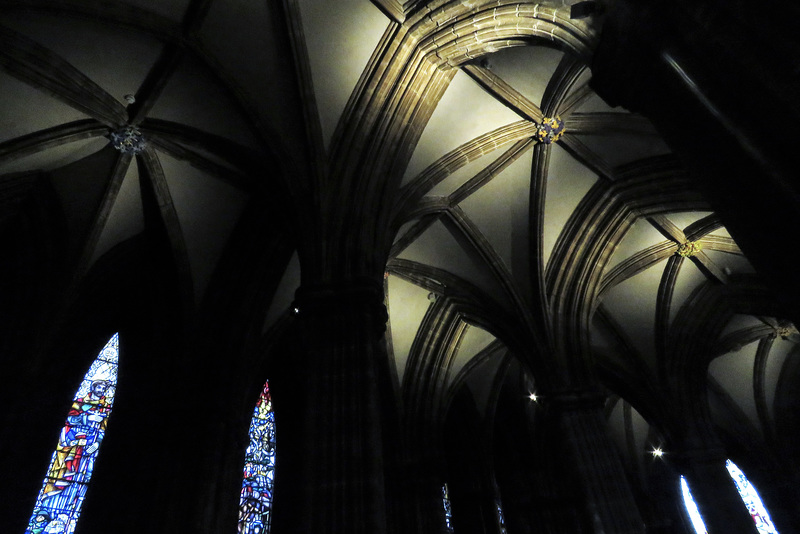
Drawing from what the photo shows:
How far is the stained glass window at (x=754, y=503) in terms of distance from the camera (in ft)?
59.4

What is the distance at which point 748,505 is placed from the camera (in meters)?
19.0

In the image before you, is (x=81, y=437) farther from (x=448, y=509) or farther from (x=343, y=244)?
(x=448, y=509)

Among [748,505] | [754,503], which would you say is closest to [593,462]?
[748,505]

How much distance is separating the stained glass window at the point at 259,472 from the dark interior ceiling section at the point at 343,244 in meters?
0.15

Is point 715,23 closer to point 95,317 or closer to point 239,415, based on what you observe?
point 239,415

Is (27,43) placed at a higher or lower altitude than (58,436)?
higher

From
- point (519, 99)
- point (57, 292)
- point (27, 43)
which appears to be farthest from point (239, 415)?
point (519, 99)

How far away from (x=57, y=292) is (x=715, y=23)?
11.2 meters

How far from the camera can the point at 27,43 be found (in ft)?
27.9

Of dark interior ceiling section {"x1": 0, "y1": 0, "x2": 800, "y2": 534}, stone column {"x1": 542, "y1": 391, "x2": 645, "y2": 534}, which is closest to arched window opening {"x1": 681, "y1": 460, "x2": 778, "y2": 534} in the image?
dark interior ceiling section {"x1": 0, "y1": 0, "x2": 800, "y2": 534}

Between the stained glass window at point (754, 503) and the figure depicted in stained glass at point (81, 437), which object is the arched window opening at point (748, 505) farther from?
the figure depicted in stained glass at point (81, 437)

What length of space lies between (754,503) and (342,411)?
61.6 feet

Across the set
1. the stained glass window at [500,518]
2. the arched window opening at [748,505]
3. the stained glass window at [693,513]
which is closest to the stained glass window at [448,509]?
the stained glass window at [500,518]

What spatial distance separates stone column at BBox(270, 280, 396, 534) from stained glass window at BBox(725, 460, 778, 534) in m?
15.9
